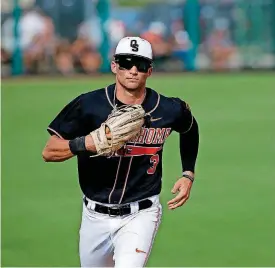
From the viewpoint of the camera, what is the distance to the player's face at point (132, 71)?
572cm

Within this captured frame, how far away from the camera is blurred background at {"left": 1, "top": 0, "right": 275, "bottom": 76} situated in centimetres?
2714

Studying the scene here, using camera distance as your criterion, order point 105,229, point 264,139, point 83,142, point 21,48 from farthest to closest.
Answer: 1. point 21,48
2. point 264,139
3. point 105,229
4. point 83,142

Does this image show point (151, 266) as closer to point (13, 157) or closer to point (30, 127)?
point (13, 157)

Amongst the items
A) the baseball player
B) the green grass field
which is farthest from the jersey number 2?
the green grass field

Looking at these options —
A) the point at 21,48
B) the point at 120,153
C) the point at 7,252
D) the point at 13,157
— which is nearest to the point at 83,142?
the point at 120,153

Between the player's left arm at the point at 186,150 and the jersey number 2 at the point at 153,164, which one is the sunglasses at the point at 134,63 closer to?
the player's left arm at the point at 186,150

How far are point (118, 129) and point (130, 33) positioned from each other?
23.5 meters

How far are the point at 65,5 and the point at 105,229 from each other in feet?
77.1

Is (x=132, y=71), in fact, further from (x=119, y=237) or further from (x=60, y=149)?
(x=119, y=237)

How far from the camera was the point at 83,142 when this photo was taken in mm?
5508

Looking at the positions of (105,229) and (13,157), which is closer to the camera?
(105,229)

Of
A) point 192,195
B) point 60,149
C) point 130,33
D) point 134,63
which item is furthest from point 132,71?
point 130,33

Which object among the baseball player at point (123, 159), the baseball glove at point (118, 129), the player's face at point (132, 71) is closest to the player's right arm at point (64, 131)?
the baseball player at point (123, 159)

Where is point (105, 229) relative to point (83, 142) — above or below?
below
